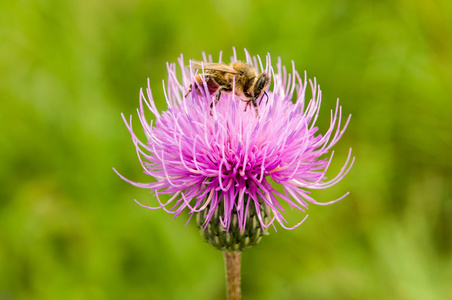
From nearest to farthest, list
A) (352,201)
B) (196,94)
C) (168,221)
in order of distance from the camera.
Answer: (196,94) → (168,221) → (352,201)

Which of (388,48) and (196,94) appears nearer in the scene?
(196,94)

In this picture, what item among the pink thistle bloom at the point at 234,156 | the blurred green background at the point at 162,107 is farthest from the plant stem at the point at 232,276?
the blurred green background at the point at 162,107

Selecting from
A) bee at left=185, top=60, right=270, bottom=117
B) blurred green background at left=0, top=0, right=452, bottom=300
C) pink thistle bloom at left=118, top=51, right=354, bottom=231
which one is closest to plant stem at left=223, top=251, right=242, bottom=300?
pink thistle bloom at left=118, top=51, right=354, bottom=231

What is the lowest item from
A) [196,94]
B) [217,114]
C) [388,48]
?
[217,114]

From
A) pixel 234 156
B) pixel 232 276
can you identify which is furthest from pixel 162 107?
pixel 232 276

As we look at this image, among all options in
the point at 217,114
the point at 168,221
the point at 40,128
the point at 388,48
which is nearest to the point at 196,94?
the point at 217,114

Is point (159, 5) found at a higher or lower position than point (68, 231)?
higher

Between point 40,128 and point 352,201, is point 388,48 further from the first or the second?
point 40,128
